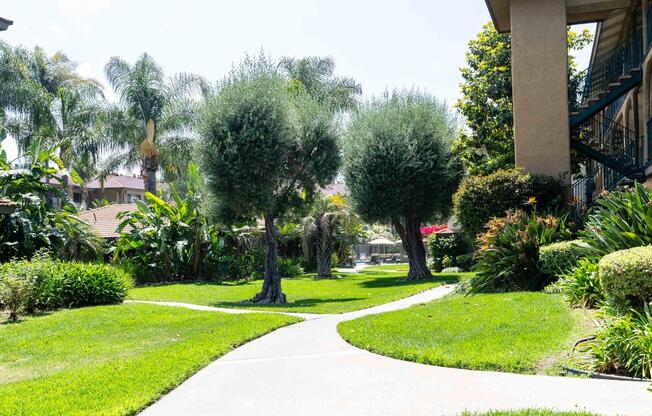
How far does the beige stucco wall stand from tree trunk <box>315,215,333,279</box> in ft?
51.9

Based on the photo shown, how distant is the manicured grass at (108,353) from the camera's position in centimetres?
646

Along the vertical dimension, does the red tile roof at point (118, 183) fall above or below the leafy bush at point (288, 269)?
above

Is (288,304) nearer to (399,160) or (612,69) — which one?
(399,160)

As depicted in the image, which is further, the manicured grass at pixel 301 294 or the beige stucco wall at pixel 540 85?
the beige stucco wall at pixel 540 85

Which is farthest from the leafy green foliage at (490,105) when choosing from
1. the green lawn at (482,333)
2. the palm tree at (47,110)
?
the palm tree at (47,110)

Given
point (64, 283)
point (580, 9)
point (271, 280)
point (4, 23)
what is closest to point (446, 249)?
point (271, 280)

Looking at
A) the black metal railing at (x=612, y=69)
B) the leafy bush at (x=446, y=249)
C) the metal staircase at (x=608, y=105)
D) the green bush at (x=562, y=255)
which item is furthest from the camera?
the leafy bush at (x=446, y=249)

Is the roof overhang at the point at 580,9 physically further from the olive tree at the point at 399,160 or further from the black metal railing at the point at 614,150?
the olive tree at the point at 399,160

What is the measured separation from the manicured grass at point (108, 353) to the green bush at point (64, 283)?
2.52 ft

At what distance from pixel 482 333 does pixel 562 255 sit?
4.31 meters

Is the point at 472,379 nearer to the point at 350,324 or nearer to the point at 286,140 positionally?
the point at 350,324

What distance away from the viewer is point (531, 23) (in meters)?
18.8

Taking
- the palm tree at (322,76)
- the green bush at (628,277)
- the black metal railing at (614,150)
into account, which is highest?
the palm tree at (322,76)

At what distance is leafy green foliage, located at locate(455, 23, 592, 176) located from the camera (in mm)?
26547
